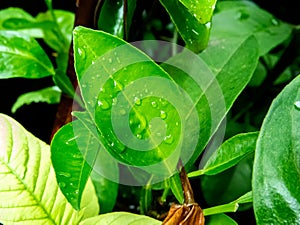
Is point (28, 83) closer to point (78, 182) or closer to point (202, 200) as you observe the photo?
point (202, 200)

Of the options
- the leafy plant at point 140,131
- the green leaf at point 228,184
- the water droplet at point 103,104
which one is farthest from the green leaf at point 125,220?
the green leaf at point 228,184

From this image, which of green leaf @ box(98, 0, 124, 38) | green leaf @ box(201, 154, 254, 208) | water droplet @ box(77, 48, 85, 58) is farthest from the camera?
green leaf @ box(201, 154, 254, 208)

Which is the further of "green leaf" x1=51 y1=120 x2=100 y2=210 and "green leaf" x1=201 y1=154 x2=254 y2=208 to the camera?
"green leaf" x1=201 y1=154 x2=254 y2=208

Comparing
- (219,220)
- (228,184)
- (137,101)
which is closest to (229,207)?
(219,220)

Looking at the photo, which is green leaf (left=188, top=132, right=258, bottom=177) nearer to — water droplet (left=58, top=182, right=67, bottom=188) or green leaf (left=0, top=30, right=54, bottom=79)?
water droplet (left=58, top=182, right=67, bottom=188)

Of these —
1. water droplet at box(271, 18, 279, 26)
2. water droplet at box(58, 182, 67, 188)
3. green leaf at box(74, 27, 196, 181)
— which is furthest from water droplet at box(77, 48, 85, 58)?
water droplet at box(271, 18, 279, 26)

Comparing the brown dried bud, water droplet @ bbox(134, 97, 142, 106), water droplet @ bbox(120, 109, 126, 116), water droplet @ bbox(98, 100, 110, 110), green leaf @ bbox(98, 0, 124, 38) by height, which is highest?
green leaf @ bbox(98, 0, 124, 38)

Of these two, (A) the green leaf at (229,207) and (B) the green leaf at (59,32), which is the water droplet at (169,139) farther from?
(B) the green leaf at (59,32)

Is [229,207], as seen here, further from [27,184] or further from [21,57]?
[21,57]
